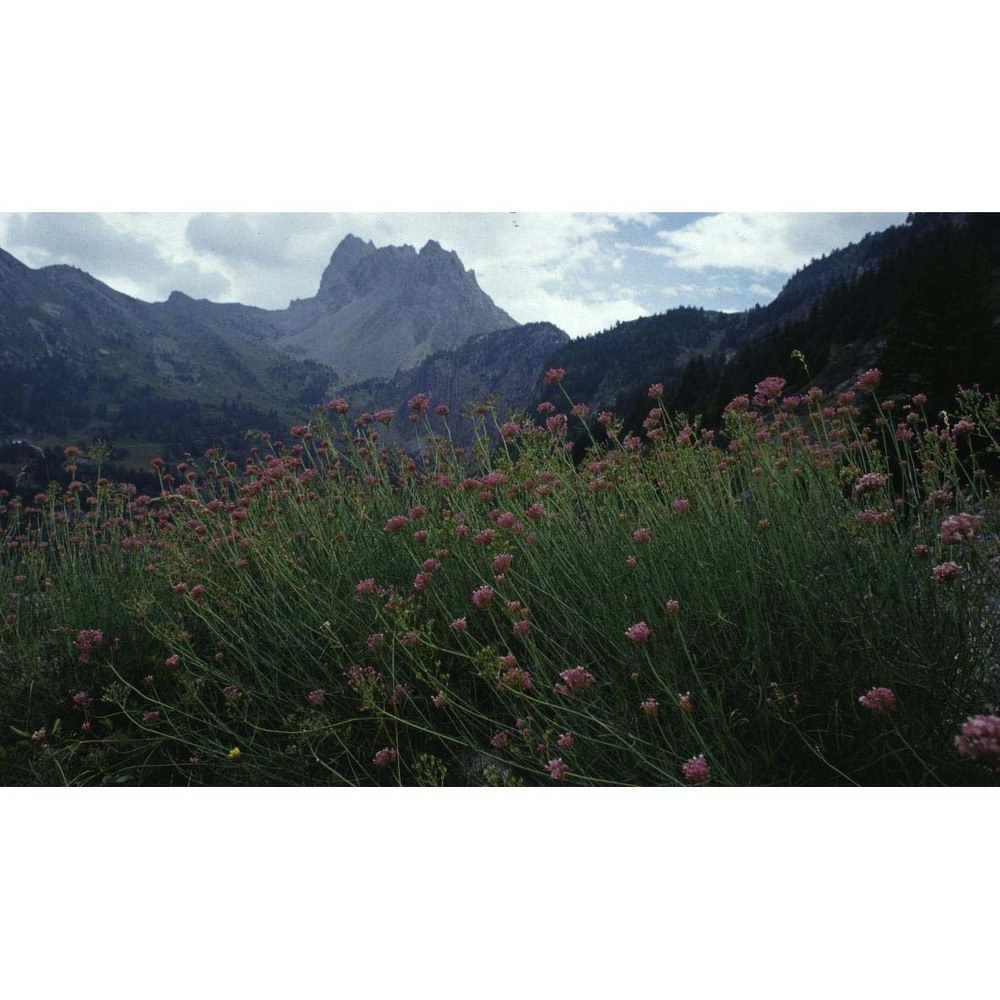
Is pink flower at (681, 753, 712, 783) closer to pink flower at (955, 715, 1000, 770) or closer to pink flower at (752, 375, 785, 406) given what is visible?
pink flower at (955, 715, 1000, 770)

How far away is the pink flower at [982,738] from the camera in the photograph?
968 mm

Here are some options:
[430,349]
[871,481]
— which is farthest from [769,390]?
[430,349]

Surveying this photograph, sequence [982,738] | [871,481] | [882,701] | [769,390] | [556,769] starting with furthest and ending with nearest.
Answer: [769,390] < [871,481] < [556,769] < [882,701] < [982,738]

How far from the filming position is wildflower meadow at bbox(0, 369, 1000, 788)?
1.52 meters

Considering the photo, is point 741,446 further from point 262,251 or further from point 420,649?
point 262,251

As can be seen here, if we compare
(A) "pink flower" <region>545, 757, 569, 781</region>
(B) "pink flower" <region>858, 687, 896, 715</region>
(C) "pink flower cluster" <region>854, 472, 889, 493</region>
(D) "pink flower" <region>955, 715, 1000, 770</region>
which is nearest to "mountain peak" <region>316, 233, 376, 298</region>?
(C) "pink flower cluster" <region>854, 472, 889, 493</region>

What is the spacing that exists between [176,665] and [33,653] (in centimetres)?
90

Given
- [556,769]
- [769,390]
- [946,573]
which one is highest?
[769,390]

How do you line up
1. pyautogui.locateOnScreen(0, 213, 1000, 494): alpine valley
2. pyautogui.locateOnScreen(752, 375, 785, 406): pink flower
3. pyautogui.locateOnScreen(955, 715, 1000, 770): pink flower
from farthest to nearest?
pyautogui.locateOnScreen(0, 213, 1000, 494): alpine valley < pyautogui.locateOnScreen(752, 375, 785, 406): pink flower < pyautogui.locateOnScreen(955, 715, 1000, 770): pink flower

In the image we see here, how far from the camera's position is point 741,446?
2258mm

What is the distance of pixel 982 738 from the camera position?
3.23 ft

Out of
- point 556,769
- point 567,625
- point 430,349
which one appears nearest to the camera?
point 556,769

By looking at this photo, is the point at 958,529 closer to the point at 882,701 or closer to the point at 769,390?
the point at 882,701

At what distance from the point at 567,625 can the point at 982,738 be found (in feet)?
3.80
